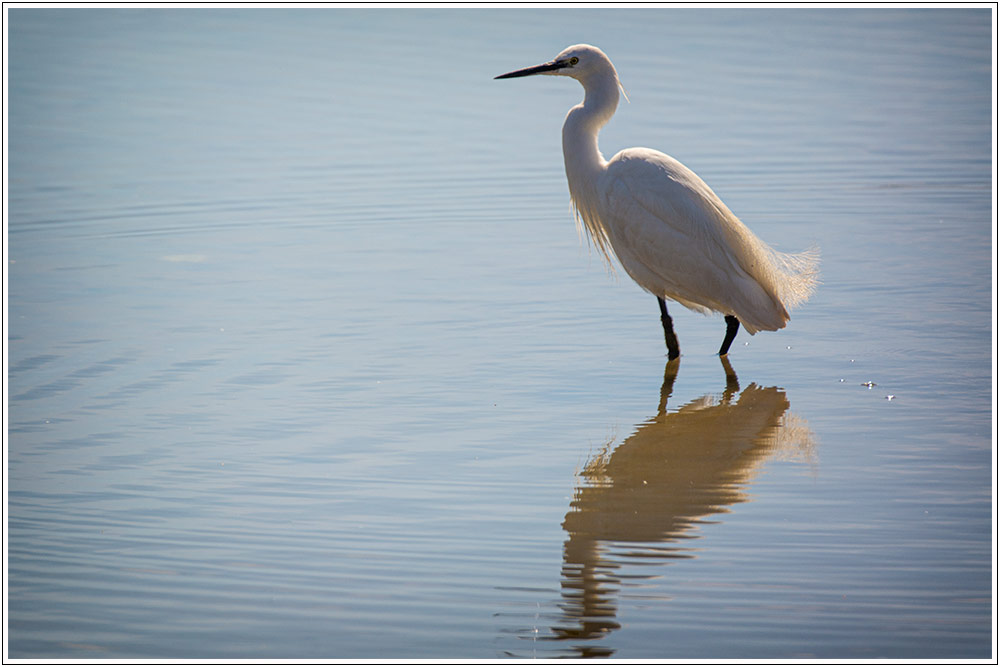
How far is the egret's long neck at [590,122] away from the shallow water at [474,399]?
0.84m

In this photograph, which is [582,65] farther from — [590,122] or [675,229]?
[675,229]

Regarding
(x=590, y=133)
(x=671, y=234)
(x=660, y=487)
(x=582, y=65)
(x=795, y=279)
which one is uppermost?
(x=582, y=65)

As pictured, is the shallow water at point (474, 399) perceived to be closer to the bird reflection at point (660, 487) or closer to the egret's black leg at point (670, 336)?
the bird reflection at point (660, 487)

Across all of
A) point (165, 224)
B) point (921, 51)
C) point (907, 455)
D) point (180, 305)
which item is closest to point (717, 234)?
point (907, 455)

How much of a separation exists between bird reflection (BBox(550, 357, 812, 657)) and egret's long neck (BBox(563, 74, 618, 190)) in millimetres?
1170

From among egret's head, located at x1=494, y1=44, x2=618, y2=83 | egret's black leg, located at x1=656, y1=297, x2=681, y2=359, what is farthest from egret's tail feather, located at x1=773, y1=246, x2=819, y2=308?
egret's head, located at x1=494, y1=44, x2=618, y2=83

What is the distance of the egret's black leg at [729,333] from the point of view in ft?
20.2

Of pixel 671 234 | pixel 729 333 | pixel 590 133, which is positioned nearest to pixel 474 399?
pixel 671 234

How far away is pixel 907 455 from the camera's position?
471 centimetres

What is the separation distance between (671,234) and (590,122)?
2.45 feet

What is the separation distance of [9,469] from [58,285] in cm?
290

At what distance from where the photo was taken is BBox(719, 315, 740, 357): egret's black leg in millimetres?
6156

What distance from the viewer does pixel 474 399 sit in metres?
5.47

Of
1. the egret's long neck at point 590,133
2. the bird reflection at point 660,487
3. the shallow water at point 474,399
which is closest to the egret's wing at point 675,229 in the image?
the egret's long neck at point 590,133
